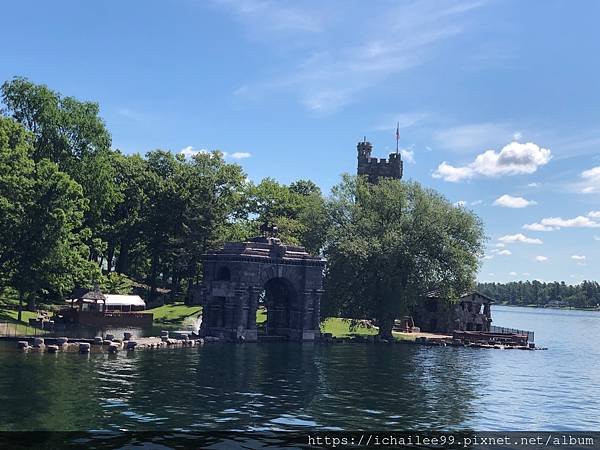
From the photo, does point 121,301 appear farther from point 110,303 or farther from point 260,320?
point 260,320

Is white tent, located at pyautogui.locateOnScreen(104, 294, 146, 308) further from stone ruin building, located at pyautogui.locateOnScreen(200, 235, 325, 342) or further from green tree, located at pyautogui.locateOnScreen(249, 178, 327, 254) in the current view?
green tree, located at pyautogui.locateOnScreen(249, 178, 327, 254)

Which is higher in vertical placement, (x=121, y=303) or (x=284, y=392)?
(x=121, y=303)

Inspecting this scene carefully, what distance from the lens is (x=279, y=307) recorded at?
268 feet

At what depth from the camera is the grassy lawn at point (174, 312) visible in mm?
93938

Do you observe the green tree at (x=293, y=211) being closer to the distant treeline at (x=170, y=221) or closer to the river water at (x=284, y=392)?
the distant treeline at (x=170, y=221)

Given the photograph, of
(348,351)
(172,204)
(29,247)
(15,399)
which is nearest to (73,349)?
(29,247)

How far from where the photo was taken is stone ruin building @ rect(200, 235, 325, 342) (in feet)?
242

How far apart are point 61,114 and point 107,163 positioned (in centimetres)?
1011

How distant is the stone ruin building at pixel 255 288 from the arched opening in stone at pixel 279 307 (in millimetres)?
120

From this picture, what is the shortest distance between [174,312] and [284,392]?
60.4 meters

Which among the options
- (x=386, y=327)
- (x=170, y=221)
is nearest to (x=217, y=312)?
(x=386, y=327)

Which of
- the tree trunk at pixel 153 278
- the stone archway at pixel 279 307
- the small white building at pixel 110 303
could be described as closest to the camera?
the small white building at pixel 110 303

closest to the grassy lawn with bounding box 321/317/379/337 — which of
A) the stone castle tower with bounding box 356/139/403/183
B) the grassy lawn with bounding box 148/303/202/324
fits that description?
the grassy lawn with bounding box 148/303/202/324

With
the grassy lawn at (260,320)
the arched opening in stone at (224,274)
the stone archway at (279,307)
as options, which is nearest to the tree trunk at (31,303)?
the grassy lawn at (260,320)
